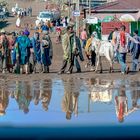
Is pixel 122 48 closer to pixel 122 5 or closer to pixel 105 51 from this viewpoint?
pixel 105 51

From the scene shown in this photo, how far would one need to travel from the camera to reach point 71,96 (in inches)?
521

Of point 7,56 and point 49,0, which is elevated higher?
point 49,0

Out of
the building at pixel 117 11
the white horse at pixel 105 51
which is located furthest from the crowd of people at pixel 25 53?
the building at pixel 117 11

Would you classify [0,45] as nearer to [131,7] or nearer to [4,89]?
[4,89]

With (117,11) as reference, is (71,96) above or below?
below

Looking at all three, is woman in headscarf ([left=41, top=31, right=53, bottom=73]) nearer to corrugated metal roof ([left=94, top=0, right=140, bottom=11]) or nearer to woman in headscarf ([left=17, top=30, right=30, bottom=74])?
woman in headscarf ([left=17, top=30, right=30, bottom=74])

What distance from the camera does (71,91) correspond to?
46.8 ft

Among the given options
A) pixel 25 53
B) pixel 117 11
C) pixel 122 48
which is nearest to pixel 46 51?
pixel 25 53

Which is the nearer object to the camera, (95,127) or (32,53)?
(95,127)

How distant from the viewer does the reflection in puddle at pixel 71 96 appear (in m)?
10.6

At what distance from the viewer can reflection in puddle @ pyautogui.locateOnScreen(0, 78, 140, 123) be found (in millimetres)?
10594

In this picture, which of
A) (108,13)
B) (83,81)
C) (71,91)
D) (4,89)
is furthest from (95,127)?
(108,13)

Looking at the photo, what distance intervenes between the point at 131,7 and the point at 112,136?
52623mm

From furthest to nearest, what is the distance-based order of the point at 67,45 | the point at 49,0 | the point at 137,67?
the point at 49,0, the point at 137,67, the point at 67,45
